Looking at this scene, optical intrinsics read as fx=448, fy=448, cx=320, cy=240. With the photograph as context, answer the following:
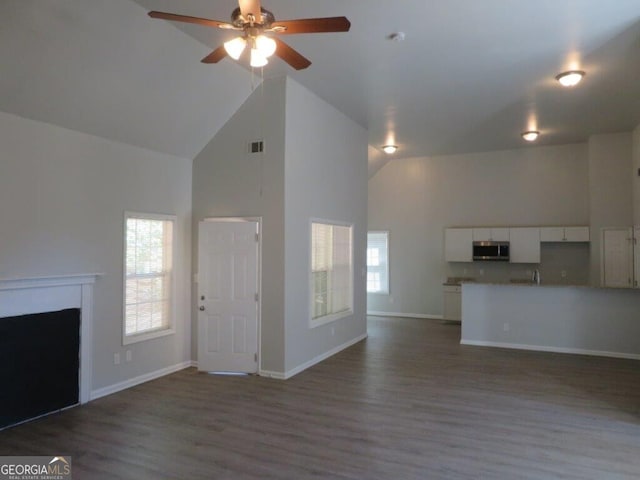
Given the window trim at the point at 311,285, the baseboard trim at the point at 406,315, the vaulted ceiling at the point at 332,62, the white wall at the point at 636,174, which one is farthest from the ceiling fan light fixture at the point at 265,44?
the baseboard trim at the point at 406,315

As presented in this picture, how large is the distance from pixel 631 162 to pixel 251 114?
21.9 ft

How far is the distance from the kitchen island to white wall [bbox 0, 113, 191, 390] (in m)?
4.60

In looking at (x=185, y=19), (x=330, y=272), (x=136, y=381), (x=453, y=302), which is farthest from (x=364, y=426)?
(x=453, y=302)

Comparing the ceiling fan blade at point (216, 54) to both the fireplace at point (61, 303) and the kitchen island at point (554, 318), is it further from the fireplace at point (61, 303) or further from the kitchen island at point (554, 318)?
the kitchen island at point (554, 318)

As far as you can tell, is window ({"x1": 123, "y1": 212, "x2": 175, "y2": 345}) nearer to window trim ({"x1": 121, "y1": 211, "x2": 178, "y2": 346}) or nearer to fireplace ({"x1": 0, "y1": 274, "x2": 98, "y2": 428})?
window trim ({"x1": 121, "y1": 211, "x2": 178, "y2": 346})

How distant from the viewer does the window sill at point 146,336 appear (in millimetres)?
5145

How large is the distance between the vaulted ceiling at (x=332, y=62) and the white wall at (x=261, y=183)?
0.75ft

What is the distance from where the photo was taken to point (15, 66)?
372cm

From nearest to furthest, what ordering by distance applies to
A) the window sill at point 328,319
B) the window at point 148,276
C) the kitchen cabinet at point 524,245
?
1. the window at point 148,276
2. the window sill at point 328,319
3. the kitchen cabinet at point 524,245

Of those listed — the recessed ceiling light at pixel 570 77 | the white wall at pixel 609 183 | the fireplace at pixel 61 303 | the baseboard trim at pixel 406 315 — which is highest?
the recessed ceiling light at pixel 570 77

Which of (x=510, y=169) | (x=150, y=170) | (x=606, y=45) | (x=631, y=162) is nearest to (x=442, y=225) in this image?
(x=510, y=169)

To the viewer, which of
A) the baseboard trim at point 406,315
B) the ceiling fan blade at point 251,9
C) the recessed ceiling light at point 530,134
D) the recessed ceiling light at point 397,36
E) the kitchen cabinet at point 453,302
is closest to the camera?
the ceiling fan blade at point 251,9

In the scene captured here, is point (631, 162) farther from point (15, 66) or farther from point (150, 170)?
point (15, 66)

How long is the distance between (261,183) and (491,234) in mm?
5567
